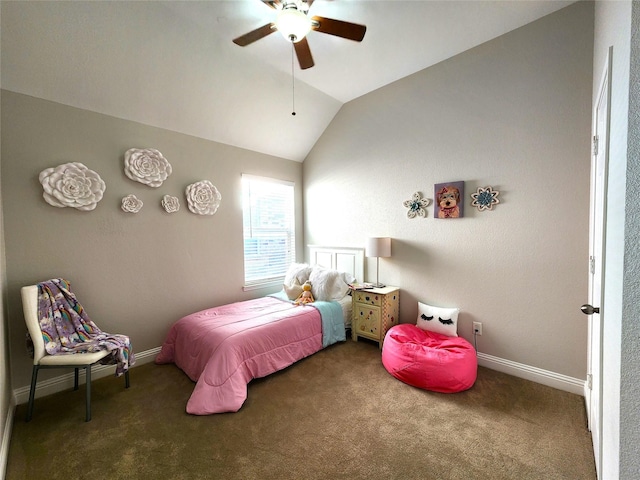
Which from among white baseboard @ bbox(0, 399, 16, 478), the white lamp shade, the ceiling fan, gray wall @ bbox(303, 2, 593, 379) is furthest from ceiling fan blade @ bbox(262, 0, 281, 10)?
white baseboard @ bbox(0, 399, 16, 478)

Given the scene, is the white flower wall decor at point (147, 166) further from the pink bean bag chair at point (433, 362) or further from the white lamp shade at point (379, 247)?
the pink bean bag chair at point (433, 362)

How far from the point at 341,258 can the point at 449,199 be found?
5.34 feet

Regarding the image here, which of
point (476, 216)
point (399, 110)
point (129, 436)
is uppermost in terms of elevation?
point (399, 110)

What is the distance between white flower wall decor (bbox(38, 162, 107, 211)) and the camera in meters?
2.21

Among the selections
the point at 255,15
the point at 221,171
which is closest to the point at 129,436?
the point at 221,171

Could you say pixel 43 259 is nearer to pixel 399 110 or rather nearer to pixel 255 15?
pixel 255 15

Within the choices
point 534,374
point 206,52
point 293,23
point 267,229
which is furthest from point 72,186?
point 534,374

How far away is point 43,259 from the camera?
225 centimetres

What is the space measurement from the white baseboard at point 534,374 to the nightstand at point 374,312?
3.03 ft

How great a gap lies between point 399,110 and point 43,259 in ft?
12.4

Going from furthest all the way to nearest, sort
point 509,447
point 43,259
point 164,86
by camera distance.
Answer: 1. point 164,86
2. point 43,259
3. point 509,447

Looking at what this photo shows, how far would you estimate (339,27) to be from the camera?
1.77 m

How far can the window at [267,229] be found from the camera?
12.1ft

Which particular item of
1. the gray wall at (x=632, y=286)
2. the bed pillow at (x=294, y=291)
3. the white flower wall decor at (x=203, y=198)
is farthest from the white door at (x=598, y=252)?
the white flower wall decor at (x=203, y=198)
